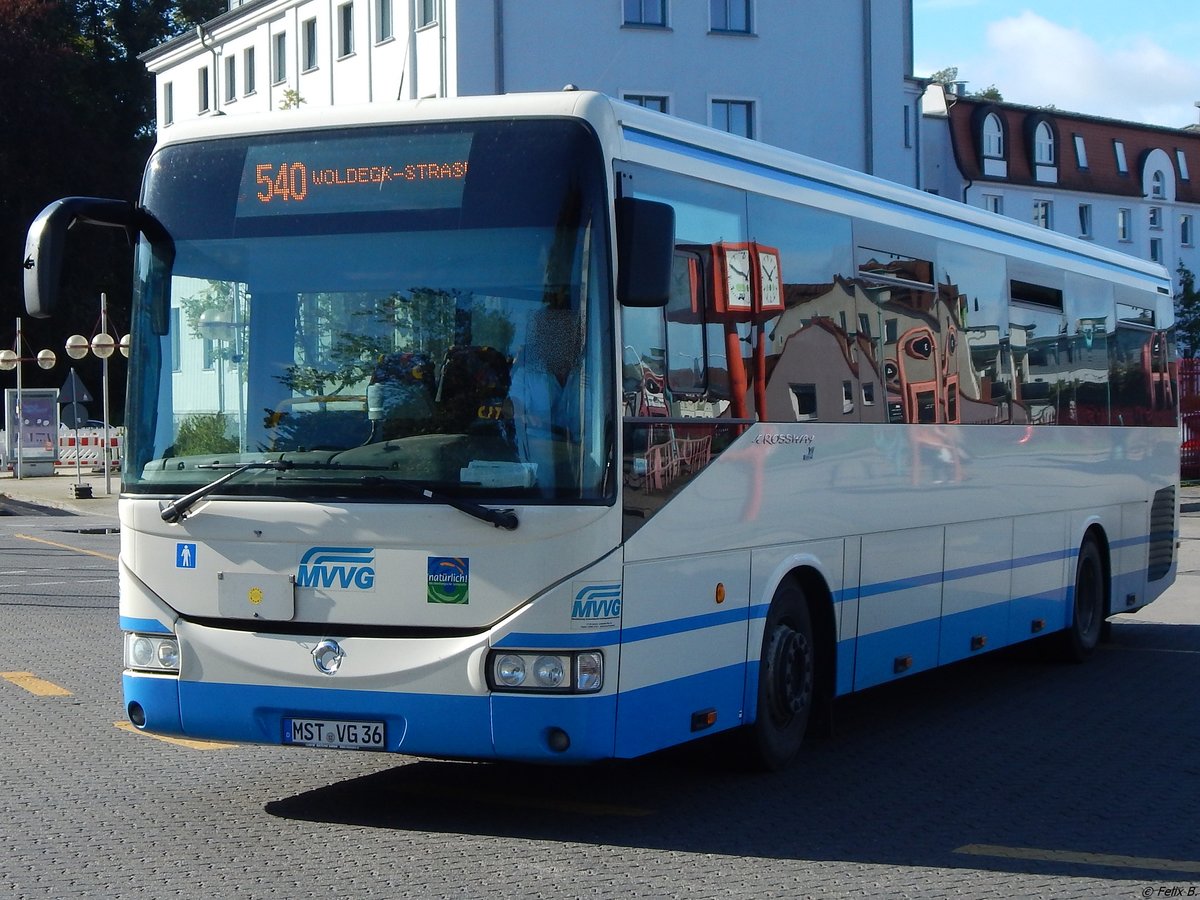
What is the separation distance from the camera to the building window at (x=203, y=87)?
57938 mm

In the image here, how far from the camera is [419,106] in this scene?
7.34m

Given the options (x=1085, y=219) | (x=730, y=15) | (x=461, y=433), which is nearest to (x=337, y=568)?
(x=461, y=433)

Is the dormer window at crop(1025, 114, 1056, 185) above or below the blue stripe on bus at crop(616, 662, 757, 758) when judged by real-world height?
above

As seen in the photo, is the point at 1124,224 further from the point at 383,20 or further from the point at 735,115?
the point at 383,20

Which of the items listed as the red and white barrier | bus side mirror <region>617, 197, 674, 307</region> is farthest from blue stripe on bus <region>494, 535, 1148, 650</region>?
the red and white barrier

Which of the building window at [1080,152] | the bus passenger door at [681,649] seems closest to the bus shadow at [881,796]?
the bus passenger door at [681,649]

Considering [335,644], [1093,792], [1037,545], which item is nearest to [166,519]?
[335,644]

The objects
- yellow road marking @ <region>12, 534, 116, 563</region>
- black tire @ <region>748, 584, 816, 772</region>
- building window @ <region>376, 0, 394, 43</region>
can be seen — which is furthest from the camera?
building window @ <region>376, 0, 394, 43</region>

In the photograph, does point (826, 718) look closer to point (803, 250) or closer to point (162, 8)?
point (803, 250)

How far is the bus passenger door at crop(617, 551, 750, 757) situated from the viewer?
7.11 m

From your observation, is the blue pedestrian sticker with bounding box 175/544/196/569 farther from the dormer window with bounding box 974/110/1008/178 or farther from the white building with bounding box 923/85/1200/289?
the dormer window with bounding box 974/110/1008/178

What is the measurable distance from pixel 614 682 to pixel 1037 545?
19.7 feet

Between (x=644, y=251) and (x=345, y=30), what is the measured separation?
43197 millimetres

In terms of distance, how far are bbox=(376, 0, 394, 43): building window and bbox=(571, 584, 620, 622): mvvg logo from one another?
41.0 m
